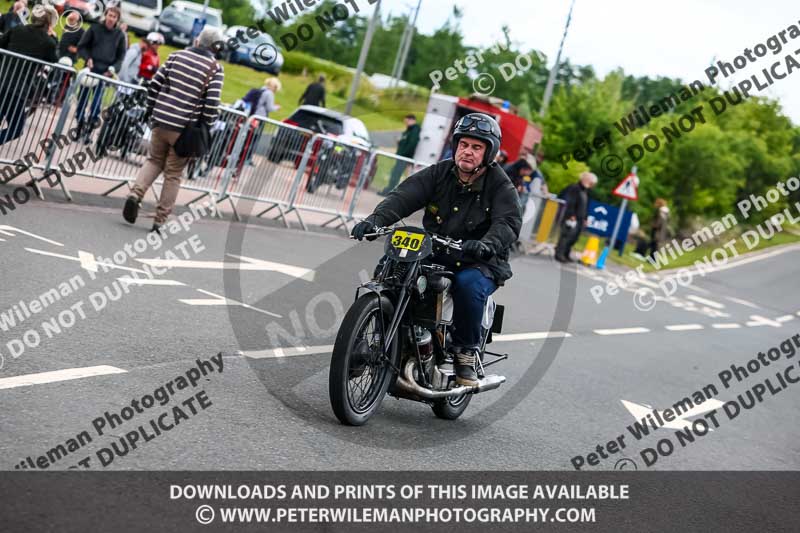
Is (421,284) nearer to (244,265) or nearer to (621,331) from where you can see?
(244,265)

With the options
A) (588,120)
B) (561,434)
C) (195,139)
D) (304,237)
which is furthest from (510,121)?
(561,434)

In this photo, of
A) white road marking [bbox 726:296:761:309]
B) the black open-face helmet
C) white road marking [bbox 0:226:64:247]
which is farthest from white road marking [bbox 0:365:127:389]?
white road marking [bbox 726:296:761:309]

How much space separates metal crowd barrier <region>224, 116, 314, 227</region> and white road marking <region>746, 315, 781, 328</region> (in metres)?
9.66

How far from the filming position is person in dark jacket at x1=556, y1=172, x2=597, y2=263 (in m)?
24.2

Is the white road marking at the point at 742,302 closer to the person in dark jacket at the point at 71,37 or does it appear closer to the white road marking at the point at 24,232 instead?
the person in dark jacket at the point at 71,37

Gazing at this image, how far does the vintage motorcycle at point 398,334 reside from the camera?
19.2 feet

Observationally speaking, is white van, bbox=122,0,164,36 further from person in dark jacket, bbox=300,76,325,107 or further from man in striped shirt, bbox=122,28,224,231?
man in striped shirt, bbox=122,28,224,231

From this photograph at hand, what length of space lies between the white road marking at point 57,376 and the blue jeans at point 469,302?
1.92 meters

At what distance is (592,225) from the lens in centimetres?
3212

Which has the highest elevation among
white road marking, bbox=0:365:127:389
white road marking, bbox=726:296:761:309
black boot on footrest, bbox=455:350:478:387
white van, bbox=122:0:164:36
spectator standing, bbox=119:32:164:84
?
white van, bbox=122:0:164:36
